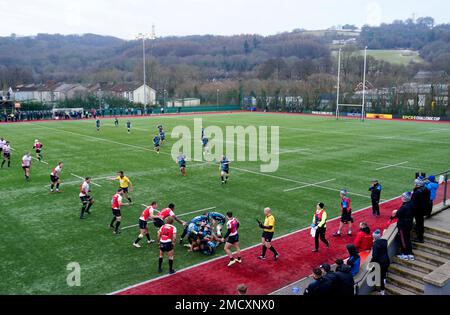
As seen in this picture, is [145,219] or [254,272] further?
[145,219]

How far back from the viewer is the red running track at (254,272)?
10.7 metres

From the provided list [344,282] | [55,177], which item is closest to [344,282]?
[344,282]

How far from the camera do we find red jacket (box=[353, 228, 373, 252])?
1155 centimetres

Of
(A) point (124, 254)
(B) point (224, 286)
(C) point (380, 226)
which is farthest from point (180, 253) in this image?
(C) point (380, 226)

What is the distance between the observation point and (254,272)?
11.8 meters

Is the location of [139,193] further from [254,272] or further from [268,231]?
[254,272]

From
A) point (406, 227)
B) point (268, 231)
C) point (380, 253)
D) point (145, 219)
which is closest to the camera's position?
point (380, 253)

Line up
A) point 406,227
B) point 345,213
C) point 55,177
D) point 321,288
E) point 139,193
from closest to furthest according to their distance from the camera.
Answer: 1. point 321,288
2. point 406,227
3. point 345,213
4. point 55,177
5. point 139,193

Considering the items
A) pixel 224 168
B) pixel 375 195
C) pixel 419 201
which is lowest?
pixel 375 195

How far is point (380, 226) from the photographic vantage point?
15.8 meters

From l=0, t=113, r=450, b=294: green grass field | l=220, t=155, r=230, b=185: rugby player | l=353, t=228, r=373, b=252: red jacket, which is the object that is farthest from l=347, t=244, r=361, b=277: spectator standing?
l=220, t=155, r=230, b=185: rugby player

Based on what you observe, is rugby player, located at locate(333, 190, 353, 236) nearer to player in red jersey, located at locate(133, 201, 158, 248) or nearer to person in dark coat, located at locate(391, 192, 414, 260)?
person in dark coat, located at locate(391, 192, 414, 260)

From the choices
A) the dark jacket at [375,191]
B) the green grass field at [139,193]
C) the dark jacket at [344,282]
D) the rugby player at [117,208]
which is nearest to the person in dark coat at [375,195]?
the dark jacket at [375,191]

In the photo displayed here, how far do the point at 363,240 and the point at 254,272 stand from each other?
3.20 metres
